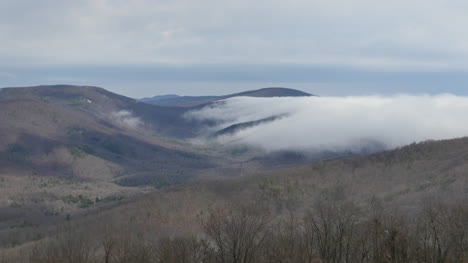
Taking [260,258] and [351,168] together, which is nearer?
[260,258]

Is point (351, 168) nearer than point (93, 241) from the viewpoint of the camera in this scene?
No

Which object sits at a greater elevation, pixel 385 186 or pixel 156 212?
pixel 385 186

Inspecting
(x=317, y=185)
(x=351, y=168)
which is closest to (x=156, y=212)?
(x=317, y=185)

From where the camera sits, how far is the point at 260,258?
62094 mm

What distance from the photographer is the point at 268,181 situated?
193375 millimetres

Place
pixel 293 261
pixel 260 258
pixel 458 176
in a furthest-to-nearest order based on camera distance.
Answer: pixel 458 176, pixel 260 258, pixel 293 261

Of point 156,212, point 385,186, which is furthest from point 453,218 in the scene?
point 156,212

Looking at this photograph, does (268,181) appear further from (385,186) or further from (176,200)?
(385,186)

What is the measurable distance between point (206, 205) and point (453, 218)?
121 meters

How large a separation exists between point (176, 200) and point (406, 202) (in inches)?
3874

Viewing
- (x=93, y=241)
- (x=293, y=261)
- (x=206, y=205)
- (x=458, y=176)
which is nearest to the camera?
(x=293, y=261)

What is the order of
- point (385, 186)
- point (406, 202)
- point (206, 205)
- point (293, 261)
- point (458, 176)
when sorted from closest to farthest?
point (293, 261)
point (406, 202)
point (458, 176)
point (385, 186)
point (206, 205)

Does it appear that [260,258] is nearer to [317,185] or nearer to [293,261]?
[293,261]

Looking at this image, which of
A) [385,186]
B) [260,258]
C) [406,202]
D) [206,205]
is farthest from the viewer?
[206,205]
